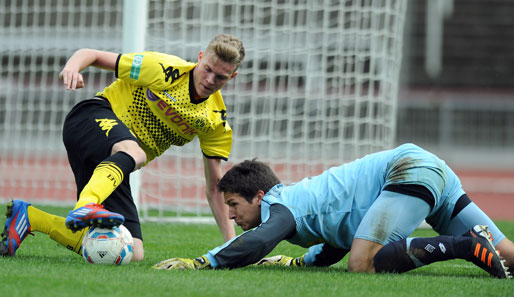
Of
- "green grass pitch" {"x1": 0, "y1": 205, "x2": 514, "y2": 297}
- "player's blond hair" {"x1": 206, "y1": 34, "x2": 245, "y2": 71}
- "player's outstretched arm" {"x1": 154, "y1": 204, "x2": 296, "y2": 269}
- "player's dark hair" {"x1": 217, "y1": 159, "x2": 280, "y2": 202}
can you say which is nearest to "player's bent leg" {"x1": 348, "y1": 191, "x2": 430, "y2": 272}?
"green grass pitch" {"x1": 0, "y1": 205, "x2": 514, "y2": 297}

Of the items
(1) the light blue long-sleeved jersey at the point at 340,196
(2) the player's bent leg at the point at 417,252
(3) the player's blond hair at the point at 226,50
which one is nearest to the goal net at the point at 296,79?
(3) the player's blond hair at the point at 226,50

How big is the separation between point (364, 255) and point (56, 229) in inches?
66.9

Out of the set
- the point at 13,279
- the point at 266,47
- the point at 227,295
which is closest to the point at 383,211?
the point at 227,295

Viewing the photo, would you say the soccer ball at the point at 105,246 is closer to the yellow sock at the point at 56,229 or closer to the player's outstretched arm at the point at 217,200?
the yellow sock at the point at 56,229

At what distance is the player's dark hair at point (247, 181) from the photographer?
155 inches

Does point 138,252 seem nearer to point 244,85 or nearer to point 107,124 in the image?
point 107,124

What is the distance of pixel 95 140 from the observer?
13.6ft

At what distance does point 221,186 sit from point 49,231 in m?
1.04

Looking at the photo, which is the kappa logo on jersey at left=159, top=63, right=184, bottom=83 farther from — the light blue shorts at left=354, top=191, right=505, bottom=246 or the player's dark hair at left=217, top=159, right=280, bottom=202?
the light blue shorts at left=354, top=191, right=505, bottom=246

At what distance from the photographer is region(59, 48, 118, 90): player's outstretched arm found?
390cm

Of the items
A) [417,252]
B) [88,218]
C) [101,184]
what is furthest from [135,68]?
[417,252]

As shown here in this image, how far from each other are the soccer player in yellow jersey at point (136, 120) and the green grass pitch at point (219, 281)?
8.3 inches

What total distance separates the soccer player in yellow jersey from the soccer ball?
291 mm

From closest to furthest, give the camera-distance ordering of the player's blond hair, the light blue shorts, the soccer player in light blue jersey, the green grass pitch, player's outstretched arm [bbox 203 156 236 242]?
the green grass pitch, the soccer player in light blue jersey, the light blue shorts, the player's blond hair, player's outstretched arm [bbox 203 156 236 242]
